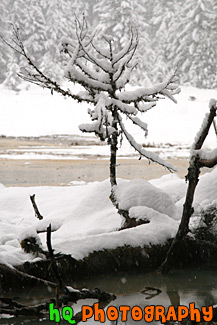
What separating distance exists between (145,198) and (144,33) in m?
48.5

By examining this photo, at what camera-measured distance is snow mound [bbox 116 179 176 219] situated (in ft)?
20.7

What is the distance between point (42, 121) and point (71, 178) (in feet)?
82.9

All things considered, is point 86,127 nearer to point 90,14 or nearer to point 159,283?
point 159,283

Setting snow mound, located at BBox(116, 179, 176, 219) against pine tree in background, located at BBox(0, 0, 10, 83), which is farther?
pine tree in background, located at BBox(0, 0, 10, 83)

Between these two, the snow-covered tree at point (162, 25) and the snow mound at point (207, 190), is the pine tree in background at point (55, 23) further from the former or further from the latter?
the snow mound at point (207, 190)

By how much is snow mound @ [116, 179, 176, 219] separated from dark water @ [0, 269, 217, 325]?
91 cm

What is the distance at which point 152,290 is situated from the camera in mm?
5258

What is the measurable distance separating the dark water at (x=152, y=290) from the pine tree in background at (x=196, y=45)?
49.9 metres

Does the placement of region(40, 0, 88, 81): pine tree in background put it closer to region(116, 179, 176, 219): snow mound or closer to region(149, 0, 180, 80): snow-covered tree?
region(149, 0, 180, 80): snow-covered tree

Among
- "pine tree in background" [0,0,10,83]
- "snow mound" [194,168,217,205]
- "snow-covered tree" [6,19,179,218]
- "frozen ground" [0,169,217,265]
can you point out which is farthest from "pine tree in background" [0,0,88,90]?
"snow mound" [194,168,217,205]

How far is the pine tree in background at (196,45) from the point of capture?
5300 cm

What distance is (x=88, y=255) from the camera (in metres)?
5.29

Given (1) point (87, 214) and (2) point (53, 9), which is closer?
(1) point (87, 214)

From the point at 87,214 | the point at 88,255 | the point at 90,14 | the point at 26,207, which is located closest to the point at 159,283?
the point at 88,255
